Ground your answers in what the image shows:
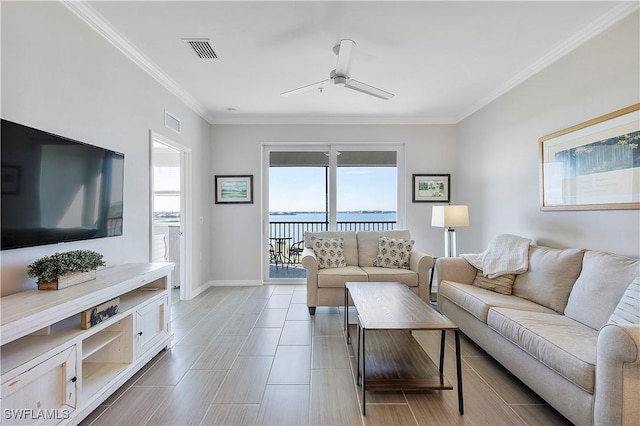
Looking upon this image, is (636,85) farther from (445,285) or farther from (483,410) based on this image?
(483,410)

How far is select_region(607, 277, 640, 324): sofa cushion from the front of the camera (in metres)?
1.64

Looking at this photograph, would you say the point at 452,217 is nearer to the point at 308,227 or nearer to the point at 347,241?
the point at 347,241

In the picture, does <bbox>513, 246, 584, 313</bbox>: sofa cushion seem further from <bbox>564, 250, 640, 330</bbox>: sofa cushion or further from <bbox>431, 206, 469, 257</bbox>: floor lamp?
<bbox>431, 206, 469, 257</bbox>: floor lamp

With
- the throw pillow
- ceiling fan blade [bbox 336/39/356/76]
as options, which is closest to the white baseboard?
the throw pillow

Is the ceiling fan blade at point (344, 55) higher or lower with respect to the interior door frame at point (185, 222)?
higher

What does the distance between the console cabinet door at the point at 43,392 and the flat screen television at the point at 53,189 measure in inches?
27.0

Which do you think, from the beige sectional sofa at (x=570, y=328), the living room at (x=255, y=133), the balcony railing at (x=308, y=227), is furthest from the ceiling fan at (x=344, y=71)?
the balcony railing at (x=308, y=227)

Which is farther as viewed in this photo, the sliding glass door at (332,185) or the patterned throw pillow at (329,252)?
the sliding glass door at (332,185)

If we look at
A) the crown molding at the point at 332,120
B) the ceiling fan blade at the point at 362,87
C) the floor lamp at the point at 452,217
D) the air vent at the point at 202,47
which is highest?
the crown molding at the point at 332,120

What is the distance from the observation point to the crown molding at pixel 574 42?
7.11 ft

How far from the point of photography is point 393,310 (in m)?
2.20

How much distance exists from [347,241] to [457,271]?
4.82 feet

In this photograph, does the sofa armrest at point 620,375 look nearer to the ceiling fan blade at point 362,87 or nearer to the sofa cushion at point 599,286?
the sofa cushion at point 599,286

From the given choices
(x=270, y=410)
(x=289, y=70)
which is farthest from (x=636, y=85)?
(x=270, y=410)
